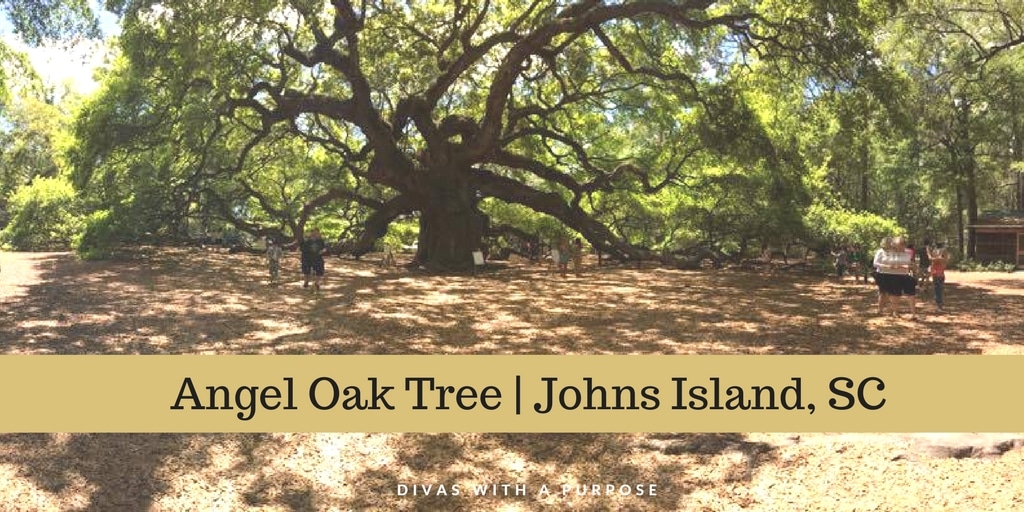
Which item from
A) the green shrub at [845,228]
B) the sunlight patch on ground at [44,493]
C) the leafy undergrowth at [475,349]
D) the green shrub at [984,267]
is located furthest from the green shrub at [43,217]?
the green shrub at [984,267]

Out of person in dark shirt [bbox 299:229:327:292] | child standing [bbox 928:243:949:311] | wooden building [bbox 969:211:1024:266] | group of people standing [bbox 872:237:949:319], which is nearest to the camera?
group of people standing [bbox 872:237:949:319]

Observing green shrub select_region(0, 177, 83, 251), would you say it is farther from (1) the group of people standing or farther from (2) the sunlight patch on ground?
(1) the group of people standing

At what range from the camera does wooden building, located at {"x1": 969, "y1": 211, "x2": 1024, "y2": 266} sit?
1345 inches

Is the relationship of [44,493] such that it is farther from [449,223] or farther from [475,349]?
[449,223]

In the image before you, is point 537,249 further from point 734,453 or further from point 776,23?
point 734,453

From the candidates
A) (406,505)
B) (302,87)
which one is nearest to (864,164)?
(302,87)

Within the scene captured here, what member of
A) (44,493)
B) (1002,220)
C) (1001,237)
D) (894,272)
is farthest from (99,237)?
(1001,237)

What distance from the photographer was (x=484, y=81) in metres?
27.0

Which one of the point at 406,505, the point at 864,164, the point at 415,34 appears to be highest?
the point at 415,34

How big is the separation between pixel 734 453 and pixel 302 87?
24.0 meters

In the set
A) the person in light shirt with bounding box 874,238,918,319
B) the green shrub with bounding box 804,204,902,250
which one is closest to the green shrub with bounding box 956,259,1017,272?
the green shrub with bounding box 804,204,902,250

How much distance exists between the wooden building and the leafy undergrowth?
59.2 ft

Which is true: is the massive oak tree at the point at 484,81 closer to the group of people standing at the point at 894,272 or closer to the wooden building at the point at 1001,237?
the group of people standing at the point at 894,272

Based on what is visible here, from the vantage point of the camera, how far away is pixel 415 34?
22.6 m
